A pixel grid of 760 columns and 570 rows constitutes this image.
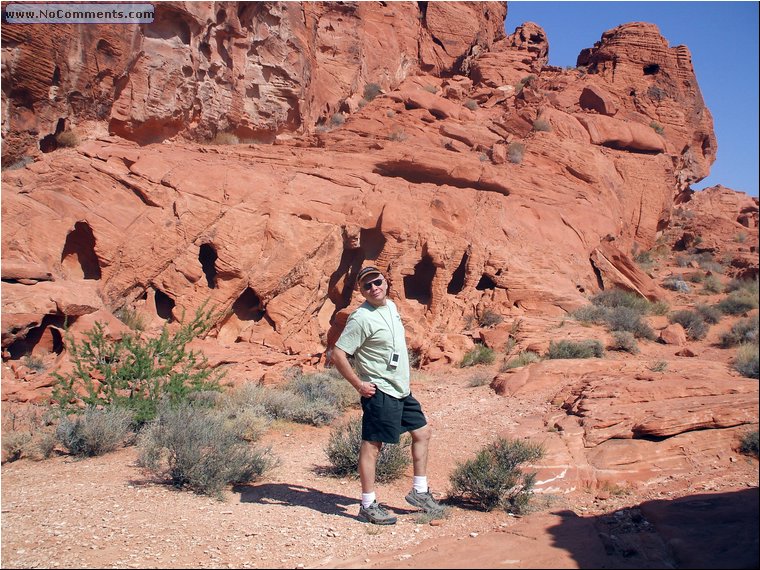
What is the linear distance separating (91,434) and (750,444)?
652 centimetres

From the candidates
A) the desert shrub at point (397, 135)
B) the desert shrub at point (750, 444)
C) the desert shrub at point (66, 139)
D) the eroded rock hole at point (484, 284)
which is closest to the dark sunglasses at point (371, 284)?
the desert shrub at point (750, 444)

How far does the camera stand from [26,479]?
19.7 ft

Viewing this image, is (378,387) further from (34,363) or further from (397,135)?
(397,135)

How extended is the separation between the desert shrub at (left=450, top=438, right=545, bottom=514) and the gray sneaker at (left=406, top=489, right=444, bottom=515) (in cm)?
46

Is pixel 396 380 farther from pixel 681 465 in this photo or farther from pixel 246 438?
pixel 246 438

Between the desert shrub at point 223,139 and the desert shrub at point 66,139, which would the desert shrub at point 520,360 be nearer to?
the desert shrub at point 223,139

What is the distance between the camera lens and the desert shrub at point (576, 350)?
40.8ft

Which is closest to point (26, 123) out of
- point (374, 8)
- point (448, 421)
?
point (448, 421)

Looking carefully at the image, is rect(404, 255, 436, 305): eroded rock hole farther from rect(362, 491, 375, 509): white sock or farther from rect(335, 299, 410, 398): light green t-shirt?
rect(362, 491, 375, 509): white sock

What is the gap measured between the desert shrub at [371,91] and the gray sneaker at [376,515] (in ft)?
77.1

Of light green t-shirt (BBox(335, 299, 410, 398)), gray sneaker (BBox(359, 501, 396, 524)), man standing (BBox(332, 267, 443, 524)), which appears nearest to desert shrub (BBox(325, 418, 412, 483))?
man standing (BBox(332, 267, 443, 524))

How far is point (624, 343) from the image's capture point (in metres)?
13.1

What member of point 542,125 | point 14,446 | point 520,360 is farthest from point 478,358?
point 542,125

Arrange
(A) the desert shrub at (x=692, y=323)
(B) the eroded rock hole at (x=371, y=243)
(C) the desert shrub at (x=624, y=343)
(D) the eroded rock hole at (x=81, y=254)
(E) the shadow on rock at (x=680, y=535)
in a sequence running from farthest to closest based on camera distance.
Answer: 1. (B) the eroded rock hole at (x=371, y=243)
2. (A) the desert shrub at (x=692, y=323)
3. (C) the desert shrub at (x=624, y=343)
4. (D) the eroded rock hole at (x=81, y=254)
5. (E) the shadow on rock at (x=680, y=535)
